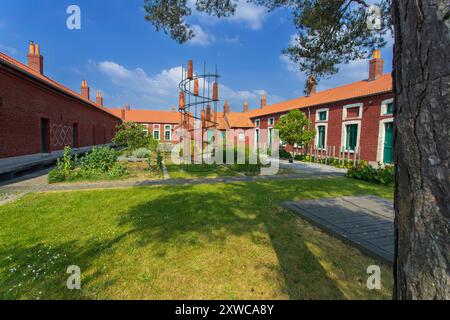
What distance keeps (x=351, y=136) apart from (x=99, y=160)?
15.4 m

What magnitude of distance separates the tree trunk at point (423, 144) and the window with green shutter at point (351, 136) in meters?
16.2

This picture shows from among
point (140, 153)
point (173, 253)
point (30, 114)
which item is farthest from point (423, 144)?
point (140, 153)

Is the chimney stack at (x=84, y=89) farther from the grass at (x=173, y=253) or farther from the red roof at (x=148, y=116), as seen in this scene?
the grass at (x=173, y=253)

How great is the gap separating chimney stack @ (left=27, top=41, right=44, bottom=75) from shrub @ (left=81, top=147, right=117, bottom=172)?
39.2 ft

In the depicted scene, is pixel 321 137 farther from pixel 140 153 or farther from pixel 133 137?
pixel 133 137

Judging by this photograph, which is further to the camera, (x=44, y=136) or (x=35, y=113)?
(x=44, y=136)

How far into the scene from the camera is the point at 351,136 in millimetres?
15836

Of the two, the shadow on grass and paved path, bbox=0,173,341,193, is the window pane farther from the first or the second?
the shadow on grass

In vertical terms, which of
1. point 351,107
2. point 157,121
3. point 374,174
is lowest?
point 374,174

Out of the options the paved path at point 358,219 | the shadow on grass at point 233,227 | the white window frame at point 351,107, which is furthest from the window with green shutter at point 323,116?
the shadow on grass at point 233,227

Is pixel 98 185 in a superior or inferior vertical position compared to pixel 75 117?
inferior

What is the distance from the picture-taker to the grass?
2410 mm

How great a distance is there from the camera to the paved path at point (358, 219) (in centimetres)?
330

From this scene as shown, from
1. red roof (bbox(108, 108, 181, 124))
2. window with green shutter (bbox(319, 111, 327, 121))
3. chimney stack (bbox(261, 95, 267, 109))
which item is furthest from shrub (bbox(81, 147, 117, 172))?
red roof (bbox(108, 108, 181, 124))
